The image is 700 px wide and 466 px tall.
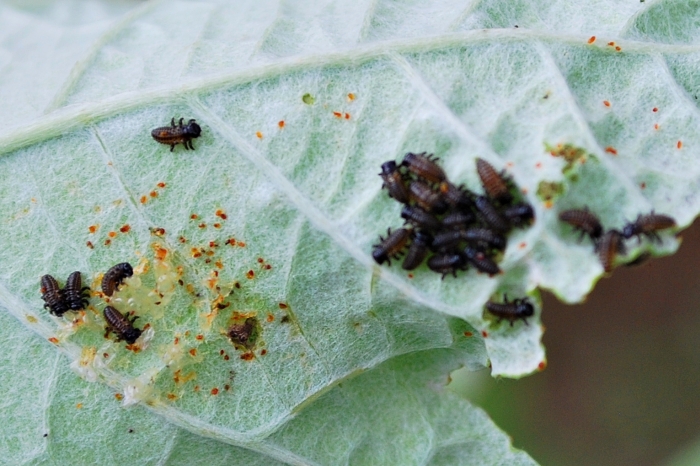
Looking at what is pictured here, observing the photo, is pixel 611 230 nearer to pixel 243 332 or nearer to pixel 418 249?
pixel 418 249

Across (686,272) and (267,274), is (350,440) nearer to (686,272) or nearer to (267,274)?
(267,274)

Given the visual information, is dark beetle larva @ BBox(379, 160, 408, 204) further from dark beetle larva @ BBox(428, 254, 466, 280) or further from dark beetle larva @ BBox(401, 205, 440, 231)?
dark beetle larva @ BBox(428, 254, 466, 280)

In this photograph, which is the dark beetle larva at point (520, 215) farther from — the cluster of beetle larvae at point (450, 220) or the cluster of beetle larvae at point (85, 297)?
the cluster of beetle larvae at point (85, 297)

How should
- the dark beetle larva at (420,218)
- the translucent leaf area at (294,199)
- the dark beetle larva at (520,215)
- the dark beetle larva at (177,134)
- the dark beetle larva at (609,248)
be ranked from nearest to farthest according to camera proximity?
the dark beetle larva at (609,248) < the dark beetle larva at (520,215) < the dark beetle larva at (420,218) < the translucent leaf area at (294,199) < the dark beetle larva at (177,134)

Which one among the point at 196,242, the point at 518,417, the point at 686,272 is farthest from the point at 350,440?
the point at 686,272

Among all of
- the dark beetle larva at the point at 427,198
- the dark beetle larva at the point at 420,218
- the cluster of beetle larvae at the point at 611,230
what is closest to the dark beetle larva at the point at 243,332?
the dark beetle larva at the point at 420,218

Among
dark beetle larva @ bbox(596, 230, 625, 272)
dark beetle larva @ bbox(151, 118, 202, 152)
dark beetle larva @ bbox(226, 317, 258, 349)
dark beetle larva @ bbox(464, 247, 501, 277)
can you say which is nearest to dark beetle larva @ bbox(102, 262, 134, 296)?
dark beetle larva @ bbox(226, 317, 258, 349)
